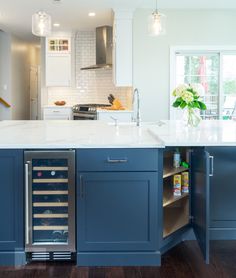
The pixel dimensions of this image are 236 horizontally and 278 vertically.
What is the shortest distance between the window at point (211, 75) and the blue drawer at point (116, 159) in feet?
16.2

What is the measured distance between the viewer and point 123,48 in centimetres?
721

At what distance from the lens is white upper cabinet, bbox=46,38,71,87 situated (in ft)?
30.0

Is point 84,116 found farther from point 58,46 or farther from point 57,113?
point 58,46

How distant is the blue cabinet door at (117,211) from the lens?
273cm

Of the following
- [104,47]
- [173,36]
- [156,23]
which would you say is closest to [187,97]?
[156,23]

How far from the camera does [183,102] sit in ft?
12.0

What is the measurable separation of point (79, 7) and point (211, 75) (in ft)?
8.89

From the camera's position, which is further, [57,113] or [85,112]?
[57,113]

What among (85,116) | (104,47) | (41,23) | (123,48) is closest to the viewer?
(41,23)

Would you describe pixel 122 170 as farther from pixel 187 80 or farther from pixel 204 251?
pixel 187 80

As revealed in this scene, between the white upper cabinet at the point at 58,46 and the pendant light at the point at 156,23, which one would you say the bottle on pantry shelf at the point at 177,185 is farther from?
the white upper cabinet at the point at 58,46

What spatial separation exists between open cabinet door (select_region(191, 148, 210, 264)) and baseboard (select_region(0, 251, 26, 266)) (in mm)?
1216

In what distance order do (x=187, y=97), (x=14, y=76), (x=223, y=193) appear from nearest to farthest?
(x=223, y=193) < (x=187, y=97) < (x=14, y=76)

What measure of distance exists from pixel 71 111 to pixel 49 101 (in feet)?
3.52
